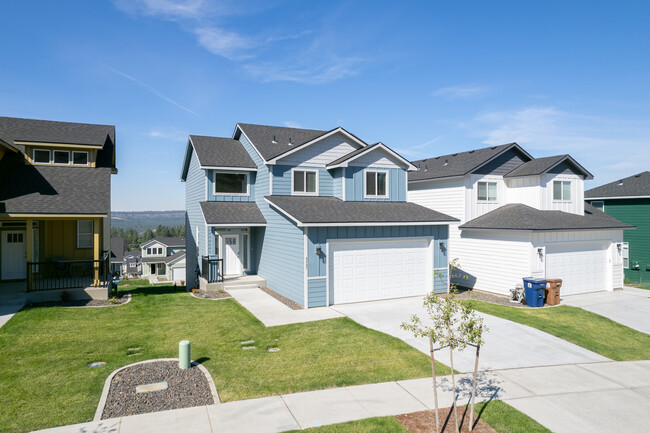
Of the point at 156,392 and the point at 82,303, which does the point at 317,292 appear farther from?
the point at 82,303

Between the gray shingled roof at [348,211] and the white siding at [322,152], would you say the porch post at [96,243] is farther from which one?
the white siding at [322,152]

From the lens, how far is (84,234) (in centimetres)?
1778

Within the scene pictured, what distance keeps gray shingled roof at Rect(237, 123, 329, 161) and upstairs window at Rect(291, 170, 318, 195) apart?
1449mm

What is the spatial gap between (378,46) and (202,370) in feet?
54.1

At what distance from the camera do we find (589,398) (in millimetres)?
7992

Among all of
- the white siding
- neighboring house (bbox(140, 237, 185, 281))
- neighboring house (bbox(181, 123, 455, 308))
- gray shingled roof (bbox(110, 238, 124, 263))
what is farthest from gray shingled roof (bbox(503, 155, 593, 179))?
gray shingled roof (bbox(110, 238, 124, 263))

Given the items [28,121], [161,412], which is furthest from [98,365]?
[28,121]

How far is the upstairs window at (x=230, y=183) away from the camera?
20797 millimetres

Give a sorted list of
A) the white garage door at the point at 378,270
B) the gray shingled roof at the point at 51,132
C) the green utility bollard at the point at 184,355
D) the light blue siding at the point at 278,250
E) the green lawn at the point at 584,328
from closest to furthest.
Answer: the green utility bollard at the point at 184,355, the green lawn at the point at 584,328, the light blue siding at the point at 278,250, the white garage door at the point at 378,270, the gray shingled roof at the point at 51,132

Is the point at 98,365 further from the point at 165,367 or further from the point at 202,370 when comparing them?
the point at 202,370

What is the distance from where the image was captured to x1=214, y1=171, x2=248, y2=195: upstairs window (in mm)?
20797

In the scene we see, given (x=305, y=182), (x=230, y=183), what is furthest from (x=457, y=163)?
(x=230, y=183)

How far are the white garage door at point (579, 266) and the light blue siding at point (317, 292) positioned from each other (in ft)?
35.6

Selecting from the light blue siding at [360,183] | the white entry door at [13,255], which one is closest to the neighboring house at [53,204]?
the white entry door at [13,255]
